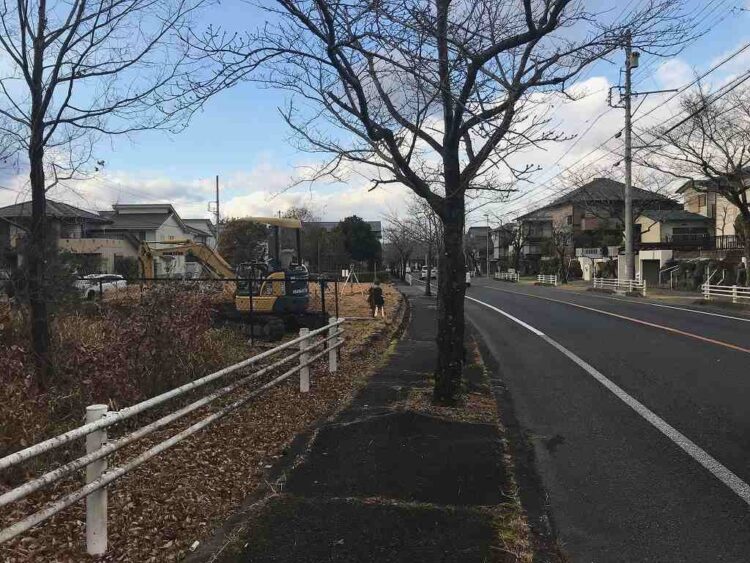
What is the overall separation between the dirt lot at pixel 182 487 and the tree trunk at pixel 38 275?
153 cm

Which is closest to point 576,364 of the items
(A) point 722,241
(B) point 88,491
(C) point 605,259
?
(B) point 88,491

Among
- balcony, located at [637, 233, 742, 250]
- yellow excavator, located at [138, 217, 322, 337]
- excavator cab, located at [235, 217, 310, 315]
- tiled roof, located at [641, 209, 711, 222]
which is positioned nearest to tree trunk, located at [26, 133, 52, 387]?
yellow excavator, located at [138, 217, 322, 337]

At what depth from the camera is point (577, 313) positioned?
78.3 feet

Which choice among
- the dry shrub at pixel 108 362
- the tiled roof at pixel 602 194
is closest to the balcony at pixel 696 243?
the tiled roof at pixel 602 194

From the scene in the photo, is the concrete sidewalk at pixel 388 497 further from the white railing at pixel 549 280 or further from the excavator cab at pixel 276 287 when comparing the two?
the white railing at pixel 549 280

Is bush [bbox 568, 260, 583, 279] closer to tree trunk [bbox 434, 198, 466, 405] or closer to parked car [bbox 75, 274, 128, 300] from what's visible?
parked car [bbox 75, 274, 128, 300]

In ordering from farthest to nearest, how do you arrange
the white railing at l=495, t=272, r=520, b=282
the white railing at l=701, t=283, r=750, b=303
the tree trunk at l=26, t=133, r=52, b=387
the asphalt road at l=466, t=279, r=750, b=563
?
the white railing at l=495, t=272, r=520, b=282 < the white railing at l=701, t=283, r=750, b=303 < the tree trunk at l=26, t=133, r=52, b=387 < the asphalt road at l=466, t=279, r=750, b=563

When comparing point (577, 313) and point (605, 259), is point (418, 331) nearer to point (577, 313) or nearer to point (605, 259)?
point (577, 313)

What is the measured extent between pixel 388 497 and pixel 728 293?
3004cm

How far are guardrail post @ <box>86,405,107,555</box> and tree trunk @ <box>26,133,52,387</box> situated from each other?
414 centimetres

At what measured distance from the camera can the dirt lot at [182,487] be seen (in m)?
3.96

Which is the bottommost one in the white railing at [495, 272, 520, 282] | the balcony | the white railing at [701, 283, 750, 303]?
the white railing at [495, 272, 520, 282]

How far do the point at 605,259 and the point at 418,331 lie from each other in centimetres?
5102

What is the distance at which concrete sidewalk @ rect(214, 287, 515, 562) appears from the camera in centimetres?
398
